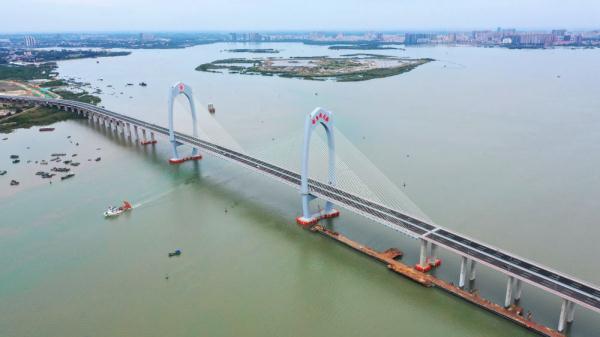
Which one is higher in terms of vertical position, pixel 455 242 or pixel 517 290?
pixel 455 242

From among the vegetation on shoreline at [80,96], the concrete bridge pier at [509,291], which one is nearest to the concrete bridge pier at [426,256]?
the concrete bridge pier at [509,291]

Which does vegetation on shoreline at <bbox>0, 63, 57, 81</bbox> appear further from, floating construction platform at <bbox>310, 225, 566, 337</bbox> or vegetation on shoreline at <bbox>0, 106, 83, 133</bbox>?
floating construction platform at <bbox>310, 225, 566, 337</bbox>

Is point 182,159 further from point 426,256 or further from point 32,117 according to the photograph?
point 32,117

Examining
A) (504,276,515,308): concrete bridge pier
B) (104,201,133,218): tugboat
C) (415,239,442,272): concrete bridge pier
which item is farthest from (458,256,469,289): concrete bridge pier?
(104,201,133,218): tugboat

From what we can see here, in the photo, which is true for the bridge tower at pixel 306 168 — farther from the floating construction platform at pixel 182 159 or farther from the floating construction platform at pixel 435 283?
the floating construction platform at pixel 182 159

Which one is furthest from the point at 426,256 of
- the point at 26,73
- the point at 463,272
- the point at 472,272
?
the point at 26,73
